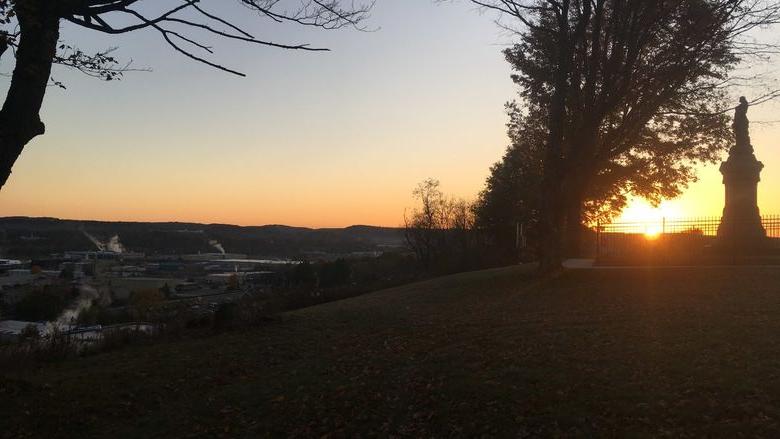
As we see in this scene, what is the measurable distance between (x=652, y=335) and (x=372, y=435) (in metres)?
5.52

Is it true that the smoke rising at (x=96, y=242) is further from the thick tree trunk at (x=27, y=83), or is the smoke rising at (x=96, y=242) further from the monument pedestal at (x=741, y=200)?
Result: the thick tree trunk at (x=27, y=83)

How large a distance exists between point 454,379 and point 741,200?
65.6 feet

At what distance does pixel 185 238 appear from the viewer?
231 feet

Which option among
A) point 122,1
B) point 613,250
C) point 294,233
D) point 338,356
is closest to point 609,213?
point 613,250

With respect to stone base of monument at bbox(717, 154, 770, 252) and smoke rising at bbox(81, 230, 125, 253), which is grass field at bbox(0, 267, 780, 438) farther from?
smoke rising at bbox(81, 230, 125, 253)

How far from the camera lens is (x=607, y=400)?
719cm

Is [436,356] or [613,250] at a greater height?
[613,250]

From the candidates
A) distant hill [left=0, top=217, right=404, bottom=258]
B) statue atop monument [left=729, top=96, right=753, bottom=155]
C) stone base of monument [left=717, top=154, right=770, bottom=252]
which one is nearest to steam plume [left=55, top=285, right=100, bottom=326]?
Result: distant hill [left=0, top=217, right=404, bottom=258]

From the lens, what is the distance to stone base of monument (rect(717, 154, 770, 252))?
23344 millimetres

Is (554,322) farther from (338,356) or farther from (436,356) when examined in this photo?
(338,356)

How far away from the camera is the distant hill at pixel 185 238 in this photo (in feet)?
187

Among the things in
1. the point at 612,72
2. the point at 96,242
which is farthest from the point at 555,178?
the point at 96,242

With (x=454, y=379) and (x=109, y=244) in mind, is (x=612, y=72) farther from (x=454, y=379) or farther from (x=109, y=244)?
(x=109, y=244)

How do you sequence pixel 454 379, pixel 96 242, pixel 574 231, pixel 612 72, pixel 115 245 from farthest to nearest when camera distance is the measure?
pixel 115 245, pixel 96 242, pixel 574 231, pixel 612 72, pixel 454 379
